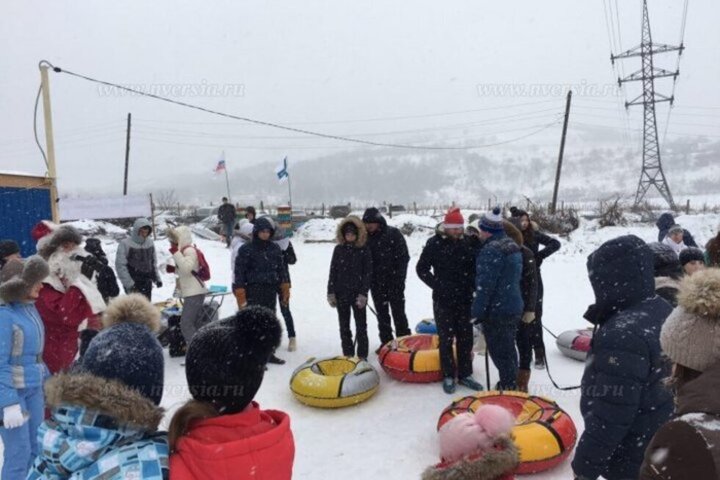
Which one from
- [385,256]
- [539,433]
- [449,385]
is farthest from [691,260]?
[385,256]

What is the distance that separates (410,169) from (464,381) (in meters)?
152

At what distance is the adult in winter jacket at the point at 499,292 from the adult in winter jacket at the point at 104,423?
337cm

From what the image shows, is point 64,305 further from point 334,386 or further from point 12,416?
point 334,386

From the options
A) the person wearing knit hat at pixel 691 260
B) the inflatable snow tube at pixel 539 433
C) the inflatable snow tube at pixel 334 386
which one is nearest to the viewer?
the inflatable snow tube at pixel 539 433

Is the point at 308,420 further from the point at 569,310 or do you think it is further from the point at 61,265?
the point at 569,310

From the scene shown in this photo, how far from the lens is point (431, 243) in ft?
17.0

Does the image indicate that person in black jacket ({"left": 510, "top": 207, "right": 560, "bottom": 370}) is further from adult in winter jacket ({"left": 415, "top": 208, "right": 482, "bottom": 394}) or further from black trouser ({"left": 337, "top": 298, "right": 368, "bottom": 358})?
black trouser ({"left": 337, "top": 298, "right": 368, "bottom": 358})

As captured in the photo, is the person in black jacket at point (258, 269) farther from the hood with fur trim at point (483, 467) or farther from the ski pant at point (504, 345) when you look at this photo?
the hood with fur trim at point (483, 467)

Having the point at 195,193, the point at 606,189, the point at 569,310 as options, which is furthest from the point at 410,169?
the point at 569,310

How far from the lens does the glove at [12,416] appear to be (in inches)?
115

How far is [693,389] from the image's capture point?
1.38 metres

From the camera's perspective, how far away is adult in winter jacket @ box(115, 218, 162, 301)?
666cm

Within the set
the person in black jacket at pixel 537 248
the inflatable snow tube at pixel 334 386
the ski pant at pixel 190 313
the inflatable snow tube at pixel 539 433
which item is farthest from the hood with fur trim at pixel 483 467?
the ski pant at pixel 190 313

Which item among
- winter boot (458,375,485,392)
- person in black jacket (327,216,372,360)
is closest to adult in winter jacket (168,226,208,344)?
person in black jacket (327,216,372,360)
